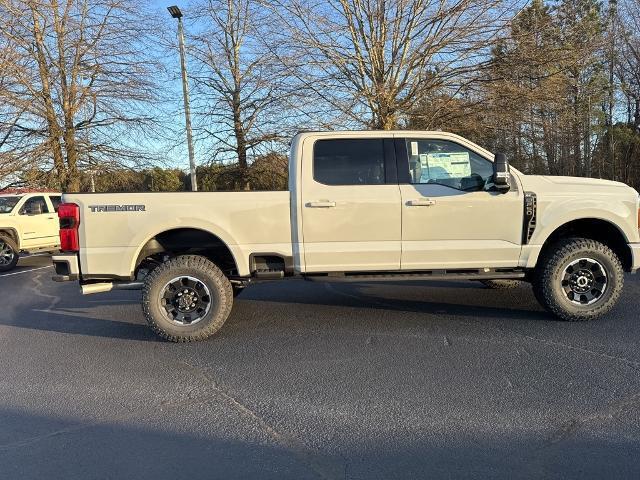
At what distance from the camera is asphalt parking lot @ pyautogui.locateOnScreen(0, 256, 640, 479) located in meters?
3.04

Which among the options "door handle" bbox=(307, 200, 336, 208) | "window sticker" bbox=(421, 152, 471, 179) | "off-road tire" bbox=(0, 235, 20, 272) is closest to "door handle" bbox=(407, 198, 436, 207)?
"window sticker" bbox=(421, 152, 471, 179)

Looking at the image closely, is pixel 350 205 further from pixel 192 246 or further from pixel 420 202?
pixel 192 246

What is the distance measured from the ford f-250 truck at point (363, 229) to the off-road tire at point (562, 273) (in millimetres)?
12

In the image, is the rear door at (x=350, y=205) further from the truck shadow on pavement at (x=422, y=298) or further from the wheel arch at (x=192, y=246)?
the truck shadow on pavement at (x=422, y=298)

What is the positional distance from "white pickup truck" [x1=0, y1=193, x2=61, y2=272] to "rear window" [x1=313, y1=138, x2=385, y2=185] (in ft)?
31.5

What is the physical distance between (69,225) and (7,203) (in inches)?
356

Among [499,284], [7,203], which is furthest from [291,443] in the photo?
[7,203]

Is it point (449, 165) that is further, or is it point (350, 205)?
point (449, 165)

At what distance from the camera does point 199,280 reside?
5.36m

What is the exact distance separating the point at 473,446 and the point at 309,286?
5.36 meters

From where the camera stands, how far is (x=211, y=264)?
5.43 m

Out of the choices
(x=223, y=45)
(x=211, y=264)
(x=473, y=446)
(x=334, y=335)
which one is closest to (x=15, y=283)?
(x=211, y=264)

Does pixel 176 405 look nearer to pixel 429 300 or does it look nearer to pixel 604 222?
pixel 429 300

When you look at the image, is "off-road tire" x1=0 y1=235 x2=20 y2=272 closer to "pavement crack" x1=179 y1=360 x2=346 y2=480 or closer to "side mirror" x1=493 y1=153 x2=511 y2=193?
"pavement crack" x1=179 y1=360 x2=346 y2=480
